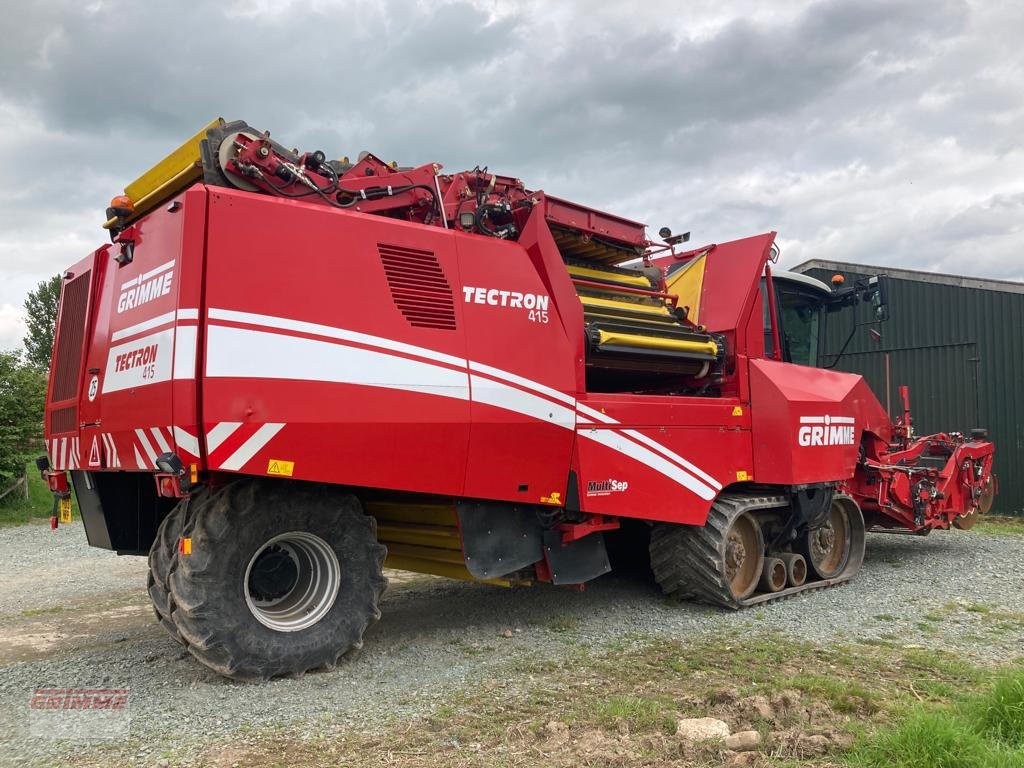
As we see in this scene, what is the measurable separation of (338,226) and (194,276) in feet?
2.77

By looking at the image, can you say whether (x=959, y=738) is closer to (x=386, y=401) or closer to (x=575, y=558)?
(x=575, y=558)

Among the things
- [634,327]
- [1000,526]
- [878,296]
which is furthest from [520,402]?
[1000,526]

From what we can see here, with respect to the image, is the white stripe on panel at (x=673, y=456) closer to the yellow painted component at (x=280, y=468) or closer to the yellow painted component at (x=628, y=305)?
the yellow painted component at (x=628, y=305)

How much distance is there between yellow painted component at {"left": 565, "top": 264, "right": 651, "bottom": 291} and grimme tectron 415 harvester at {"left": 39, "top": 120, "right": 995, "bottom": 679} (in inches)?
1.1

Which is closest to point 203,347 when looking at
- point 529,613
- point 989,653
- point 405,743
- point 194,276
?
point 194,276

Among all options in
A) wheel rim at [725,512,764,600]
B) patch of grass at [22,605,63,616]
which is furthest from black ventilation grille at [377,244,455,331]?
patch of grass at [22,605,63,616]

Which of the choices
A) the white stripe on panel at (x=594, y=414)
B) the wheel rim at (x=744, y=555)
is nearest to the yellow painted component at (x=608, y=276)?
the white stripe on panel at (x=594, y=414)

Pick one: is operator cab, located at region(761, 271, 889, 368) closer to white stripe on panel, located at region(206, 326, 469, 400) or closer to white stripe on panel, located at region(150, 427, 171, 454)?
white stripe on panel, located at region(206, 326, 469, 400)

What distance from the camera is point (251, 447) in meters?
4.07

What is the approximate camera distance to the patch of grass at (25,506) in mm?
12875

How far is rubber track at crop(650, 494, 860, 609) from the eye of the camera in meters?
6.17

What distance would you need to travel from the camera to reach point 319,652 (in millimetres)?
4543

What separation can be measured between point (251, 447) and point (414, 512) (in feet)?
5.02

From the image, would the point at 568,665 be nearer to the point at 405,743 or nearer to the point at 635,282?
the point at 405,743
